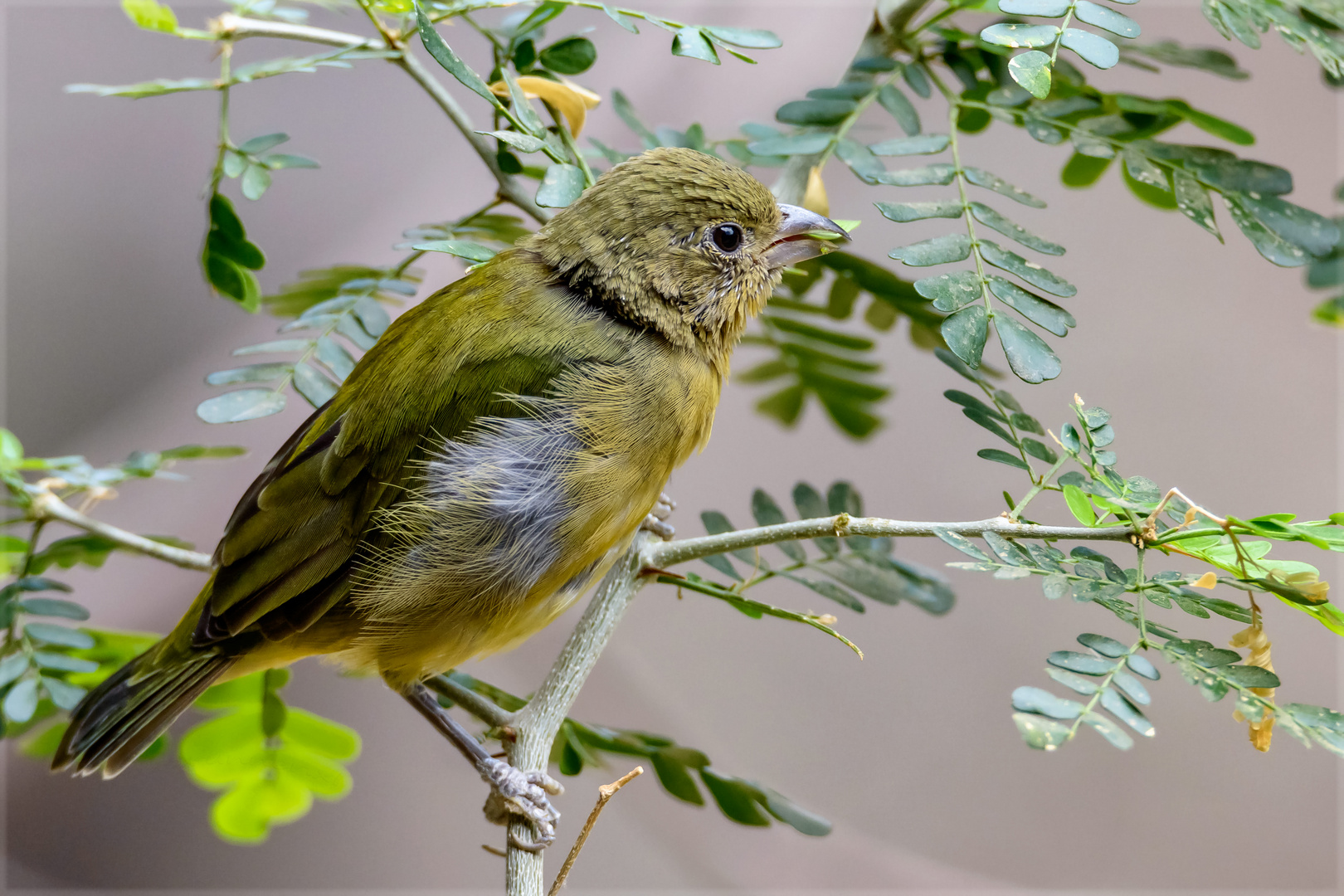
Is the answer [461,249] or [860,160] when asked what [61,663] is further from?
[860,160]

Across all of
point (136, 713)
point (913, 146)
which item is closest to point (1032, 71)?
point (913, 146)

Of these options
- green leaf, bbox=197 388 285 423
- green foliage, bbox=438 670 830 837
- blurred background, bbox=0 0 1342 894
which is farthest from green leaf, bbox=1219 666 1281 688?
blurred background, bbox=0 0 1342 894

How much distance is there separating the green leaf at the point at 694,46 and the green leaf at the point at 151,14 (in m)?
0.98

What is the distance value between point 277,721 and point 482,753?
55 centimetres

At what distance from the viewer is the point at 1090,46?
146 cm

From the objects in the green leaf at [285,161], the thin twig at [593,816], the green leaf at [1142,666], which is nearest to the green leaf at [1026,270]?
the green leaf at [1142,666]

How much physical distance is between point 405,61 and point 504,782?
1.37m

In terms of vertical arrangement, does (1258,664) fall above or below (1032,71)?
below

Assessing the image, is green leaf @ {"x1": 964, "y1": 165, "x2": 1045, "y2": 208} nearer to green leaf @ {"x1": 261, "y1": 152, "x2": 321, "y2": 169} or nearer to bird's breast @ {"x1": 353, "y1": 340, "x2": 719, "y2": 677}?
bird's breast @ {"x1": 353, "y1": 340, "x2": 719, "y2": 677}

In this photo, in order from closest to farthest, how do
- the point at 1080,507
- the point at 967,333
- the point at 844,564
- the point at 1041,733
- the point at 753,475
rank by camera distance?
the point at 1041,733
the point at 1080,507
the point at 967,333
the point at 844,564
the point at 753,475

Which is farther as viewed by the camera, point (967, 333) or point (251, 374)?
point (251, 374)

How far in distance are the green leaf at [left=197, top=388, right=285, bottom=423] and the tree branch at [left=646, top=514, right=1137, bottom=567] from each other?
821 mm

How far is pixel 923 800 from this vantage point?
14.5 feet

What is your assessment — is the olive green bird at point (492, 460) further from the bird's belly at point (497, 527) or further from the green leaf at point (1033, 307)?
the green leaf at point (1033, 307)
